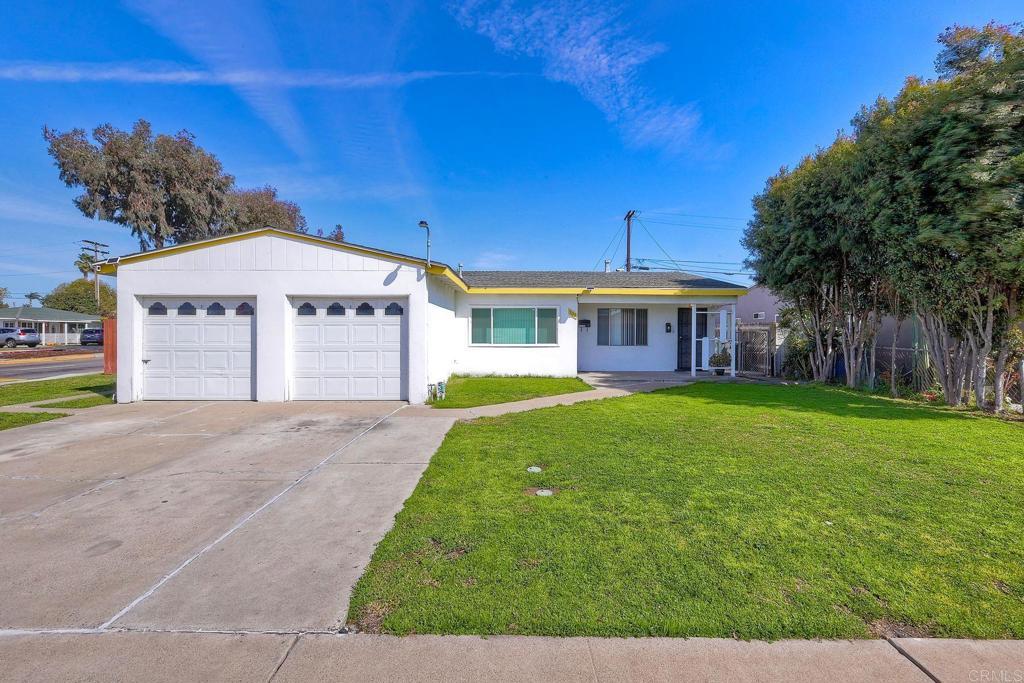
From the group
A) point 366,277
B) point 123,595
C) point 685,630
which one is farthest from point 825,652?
point 366,277

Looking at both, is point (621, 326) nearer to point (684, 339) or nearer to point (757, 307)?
point (684, 339)

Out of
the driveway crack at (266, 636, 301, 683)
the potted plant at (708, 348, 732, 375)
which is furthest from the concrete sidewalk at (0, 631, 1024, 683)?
the potted plant at (708, 348, 732, 375)

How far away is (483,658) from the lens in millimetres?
2264

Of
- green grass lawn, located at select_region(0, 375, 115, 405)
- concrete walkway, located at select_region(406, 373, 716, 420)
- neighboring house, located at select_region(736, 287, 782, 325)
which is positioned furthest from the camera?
neighboring house, located at select_region(736, 287, 782, 325)

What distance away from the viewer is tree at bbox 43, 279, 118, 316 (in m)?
56.7

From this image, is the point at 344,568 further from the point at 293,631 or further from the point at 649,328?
the point at 649,328

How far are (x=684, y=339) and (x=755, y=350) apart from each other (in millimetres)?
2834

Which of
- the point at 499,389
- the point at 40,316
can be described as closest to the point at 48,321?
the point at 40,316

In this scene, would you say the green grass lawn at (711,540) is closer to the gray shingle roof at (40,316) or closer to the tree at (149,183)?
the tree at (149,183)

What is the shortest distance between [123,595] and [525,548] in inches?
103

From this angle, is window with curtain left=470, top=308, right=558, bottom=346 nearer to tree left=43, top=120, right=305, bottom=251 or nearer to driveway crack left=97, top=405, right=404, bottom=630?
driveway crack left=97, top=405, right=404, bottom=630

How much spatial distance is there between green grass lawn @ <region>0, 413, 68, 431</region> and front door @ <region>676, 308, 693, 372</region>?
16.3 meters

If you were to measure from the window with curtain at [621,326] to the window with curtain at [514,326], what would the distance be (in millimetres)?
2371

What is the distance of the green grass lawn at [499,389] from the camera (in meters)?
9.78
